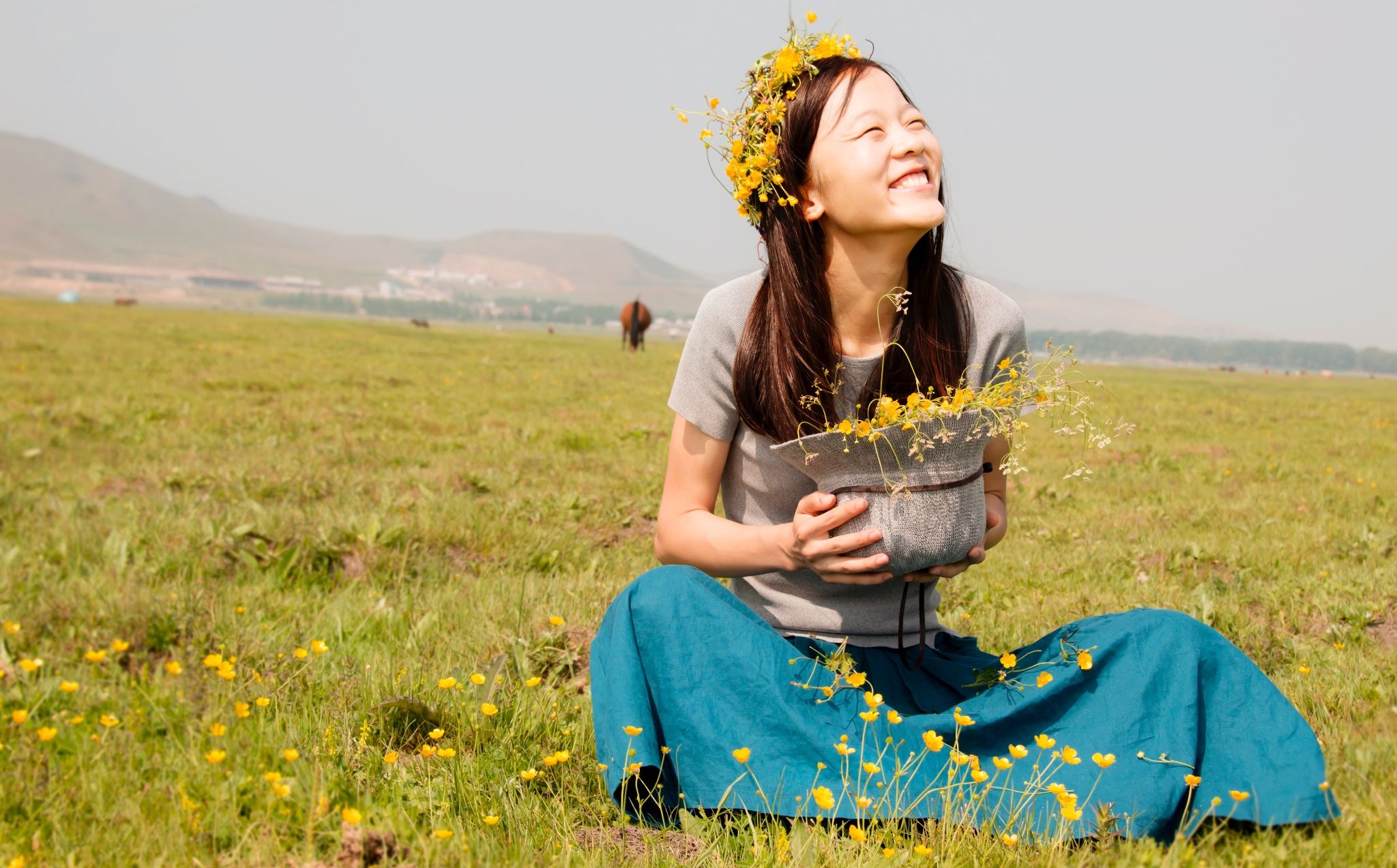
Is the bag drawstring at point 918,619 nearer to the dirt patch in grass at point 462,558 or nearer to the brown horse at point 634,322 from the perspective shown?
the dirt patch in grass at point 462,558

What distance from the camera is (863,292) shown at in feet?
8.59

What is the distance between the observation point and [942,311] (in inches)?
→ 105

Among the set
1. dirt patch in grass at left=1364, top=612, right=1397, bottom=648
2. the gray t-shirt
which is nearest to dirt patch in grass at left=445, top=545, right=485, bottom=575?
the gray t-shirt

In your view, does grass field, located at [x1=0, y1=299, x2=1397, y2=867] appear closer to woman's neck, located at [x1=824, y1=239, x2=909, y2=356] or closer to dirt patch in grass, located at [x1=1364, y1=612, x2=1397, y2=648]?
dirt patch in grass, located at [x1=1364, y1=612, x2=1397, y2=648]

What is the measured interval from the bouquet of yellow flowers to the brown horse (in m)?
27.7

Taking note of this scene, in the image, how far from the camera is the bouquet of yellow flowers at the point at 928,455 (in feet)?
7.25

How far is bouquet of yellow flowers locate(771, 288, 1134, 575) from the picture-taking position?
7.25 ft

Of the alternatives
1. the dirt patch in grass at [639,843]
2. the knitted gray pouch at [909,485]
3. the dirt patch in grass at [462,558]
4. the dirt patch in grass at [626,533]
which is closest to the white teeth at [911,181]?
the knitted gray pouch at [909,485]

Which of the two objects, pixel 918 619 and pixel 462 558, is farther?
pixel 462 558

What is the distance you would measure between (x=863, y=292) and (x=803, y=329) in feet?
0.70

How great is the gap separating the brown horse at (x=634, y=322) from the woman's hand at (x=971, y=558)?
2737 cm

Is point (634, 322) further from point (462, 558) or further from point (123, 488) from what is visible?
point (462, 558)

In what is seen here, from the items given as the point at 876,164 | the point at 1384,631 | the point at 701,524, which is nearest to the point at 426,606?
the point at 701,524

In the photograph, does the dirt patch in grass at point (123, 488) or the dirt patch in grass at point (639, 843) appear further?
the dirt patch in grass at point (123, 488)
